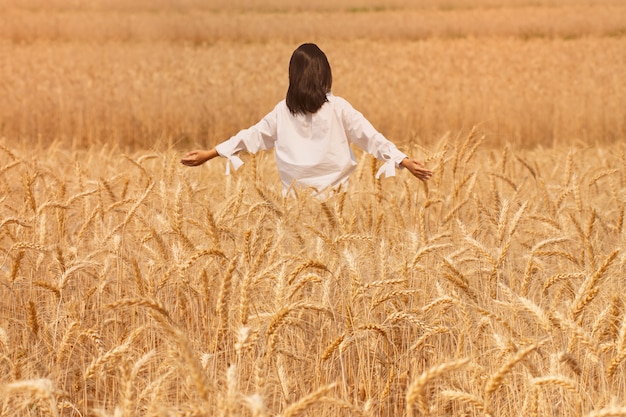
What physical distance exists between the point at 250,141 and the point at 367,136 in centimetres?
51

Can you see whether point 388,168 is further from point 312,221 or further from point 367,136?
point 312,221

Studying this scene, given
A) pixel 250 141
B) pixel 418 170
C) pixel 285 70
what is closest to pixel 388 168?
pixel 418 170

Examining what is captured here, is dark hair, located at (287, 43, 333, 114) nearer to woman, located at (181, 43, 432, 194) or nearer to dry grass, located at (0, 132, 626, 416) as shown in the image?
woman, located at (181, 43, 432, 194)

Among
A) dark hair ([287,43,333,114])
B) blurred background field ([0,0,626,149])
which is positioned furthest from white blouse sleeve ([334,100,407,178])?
blurred background field ([0,0,626,149])

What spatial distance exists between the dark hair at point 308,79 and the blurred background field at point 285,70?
6.27ft

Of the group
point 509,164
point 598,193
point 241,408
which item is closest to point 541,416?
point 241,408

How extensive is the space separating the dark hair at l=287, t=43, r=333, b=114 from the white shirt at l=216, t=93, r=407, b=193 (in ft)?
0.22

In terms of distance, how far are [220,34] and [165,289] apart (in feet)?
33.7

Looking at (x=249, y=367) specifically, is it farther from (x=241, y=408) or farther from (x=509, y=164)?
(x=509, y=164)

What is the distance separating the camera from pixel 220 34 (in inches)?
469

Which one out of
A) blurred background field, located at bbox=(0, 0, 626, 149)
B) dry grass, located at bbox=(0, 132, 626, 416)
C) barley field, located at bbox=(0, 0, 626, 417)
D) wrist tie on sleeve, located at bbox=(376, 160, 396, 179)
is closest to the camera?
dry grass, located at bbox=(0, 132, 626, 416)

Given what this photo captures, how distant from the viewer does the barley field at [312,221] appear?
1560 mm

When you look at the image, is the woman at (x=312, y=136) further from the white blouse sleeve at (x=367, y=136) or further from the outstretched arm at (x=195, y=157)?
the outstretched arm at (x=195, y=157)

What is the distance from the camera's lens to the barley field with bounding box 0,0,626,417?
5.12ft
